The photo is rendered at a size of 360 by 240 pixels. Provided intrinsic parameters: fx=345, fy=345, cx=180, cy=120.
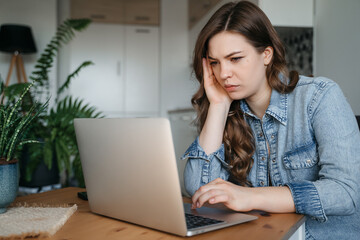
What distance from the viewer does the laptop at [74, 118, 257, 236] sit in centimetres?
62

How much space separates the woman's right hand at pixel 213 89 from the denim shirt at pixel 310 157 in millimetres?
86

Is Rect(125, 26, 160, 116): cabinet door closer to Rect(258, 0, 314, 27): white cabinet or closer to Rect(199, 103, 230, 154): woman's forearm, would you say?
Rect(258, 0, 314, 27): white cabinet

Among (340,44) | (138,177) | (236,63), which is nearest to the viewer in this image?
(138,177)

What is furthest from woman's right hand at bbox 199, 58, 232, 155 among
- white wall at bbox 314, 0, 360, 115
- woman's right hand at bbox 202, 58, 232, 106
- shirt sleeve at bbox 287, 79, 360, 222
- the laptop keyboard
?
white wall at bbox 314, 0, 360, 115

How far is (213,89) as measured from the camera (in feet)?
3.95

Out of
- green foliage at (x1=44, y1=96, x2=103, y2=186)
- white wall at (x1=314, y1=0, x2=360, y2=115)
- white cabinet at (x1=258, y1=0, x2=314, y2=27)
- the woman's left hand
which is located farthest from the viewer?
white cabinet at (x1=258, y1=0, x2=314, y2=27)

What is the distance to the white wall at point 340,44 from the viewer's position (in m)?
1.99

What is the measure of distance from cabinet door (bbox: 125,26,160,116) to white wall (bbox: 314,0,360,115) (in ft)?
9.93

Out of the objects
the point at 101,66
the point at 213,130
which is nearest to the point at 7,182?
the point at 213,130

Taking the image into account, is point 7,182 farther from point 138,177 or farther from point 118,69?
point 118,69

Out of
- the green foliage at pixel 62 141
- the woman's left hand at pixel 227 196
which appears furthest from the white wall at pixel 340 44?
the green foliage at pixel 62 141

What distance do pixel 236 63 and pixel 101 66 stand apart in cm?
418

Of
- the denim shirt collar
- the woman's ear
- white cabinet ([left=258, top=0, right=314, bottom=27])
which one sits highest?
white cabinet ([left=258, top=0, right=314, bottom=27])

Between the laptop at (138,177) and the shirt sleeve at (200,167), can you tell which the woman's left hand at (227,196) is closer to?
the laptop at (138,177)
